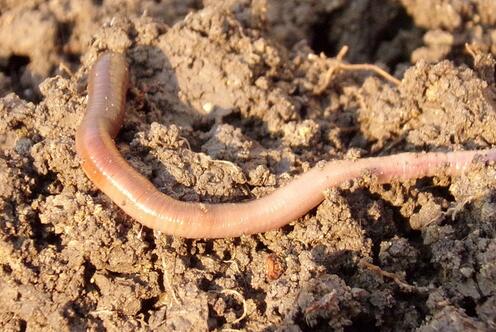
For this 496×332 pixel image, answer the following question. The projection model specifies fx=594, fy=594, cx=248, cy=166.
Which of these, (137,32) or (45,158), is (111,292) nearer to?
(45,158)

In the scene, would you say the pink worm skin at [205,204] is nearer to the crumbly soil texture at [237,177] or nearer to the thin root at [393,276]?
the crumbly soil texture at [237,177]

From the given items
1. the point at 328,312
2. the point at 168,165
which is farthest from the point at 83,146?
the point at 328,312

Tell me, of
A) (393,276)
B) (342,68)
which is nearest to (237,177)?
(393,276)

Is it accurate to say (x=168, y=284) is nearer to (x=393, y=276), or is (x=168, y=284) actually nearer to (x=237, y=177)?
(x=237, y=177)

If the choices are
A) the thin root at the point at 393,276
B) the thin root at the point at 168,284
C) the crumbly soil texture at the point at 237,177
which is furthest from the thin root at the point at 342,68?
the thin root at the point at 168,284

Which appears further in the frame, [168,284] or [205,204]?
[205,204]

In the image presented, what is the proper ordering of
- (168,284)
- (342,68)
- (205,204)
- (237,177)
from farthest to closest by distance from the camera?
(342,68), (237,177), (205,204), (168,284)
